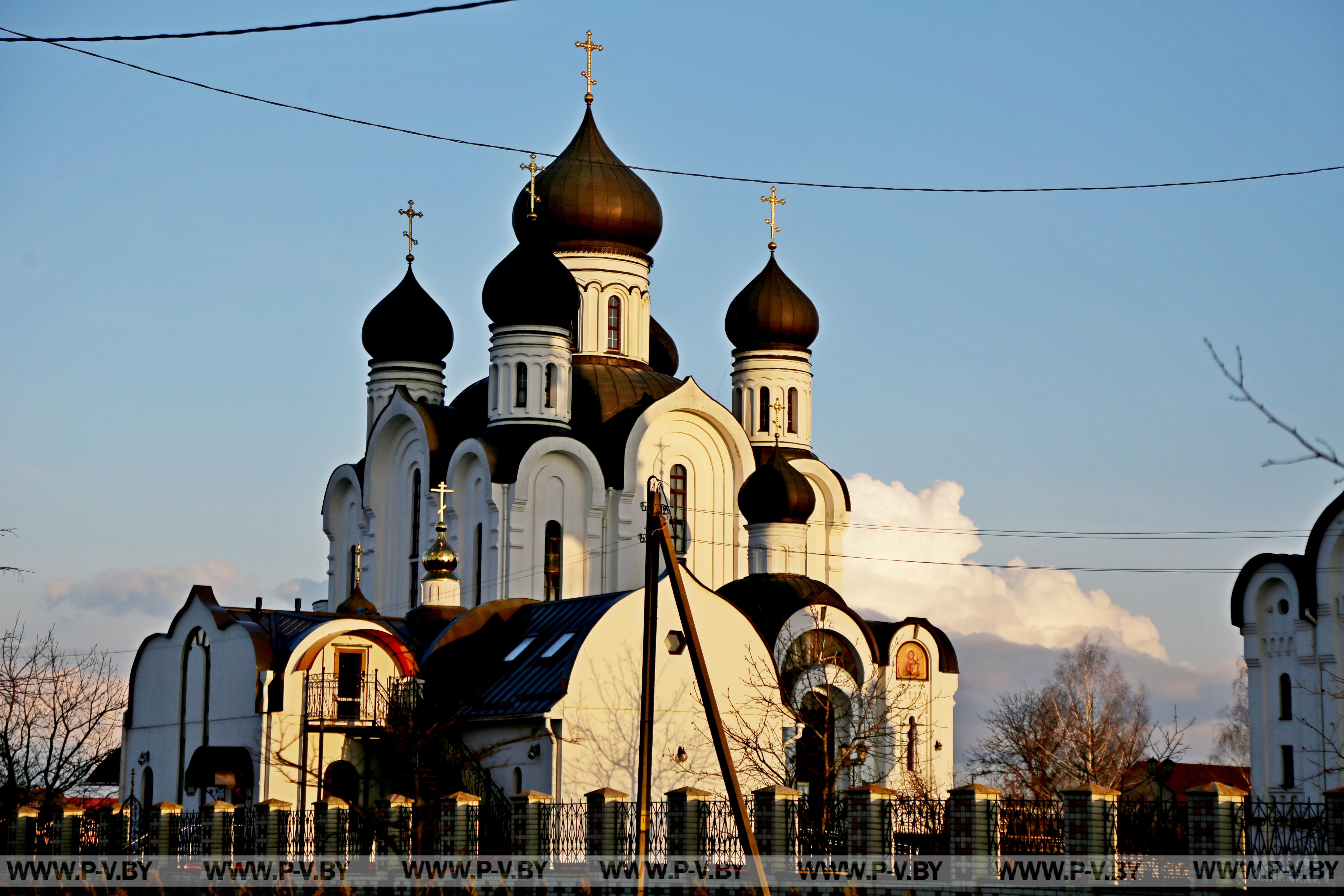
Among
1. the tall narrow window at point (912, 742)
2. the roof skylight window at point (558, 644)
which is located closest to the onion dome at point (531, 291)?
the roof skylight window at point (558, 644)

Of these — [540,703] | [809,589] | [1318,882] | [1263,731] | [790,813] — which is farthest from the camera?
[809,589]

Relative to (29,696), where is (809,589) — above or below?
above

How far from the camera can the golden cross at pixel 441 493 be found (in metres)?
32.3

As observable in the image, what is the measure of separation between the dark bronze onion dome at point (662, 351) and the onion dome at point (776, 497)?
930cm

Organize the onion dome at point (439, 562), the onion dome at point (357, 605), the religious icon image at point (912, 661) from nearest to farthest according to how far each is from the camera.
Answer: the onion dome at point (439, 562) < the onion dome at point (357, 605) < the religious icon image at point (912, 661)

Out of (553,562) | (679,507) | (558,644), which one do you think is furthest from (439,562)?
(558,644)

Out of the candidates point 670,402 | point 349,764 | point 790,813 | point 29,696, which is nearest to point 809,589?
point 670,402

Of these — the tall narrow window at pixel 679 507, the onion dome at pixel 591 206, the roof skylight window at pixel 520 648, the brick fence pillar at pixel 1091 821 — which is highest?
the onion dome at pixel 591 206

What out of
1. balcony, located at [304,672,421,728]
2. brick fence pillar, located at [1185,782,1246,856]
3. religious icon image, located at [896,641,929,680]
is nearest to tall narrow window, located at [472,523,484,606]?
balcony, located at [304,672,421,728]

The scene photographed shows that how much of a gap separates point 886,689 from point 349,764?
11.3 meters

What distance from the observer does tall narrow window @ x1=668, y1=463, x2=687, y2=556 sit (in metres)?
34.2

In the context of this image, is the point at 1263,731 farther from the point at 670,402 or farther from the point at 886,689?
the point at 670,402

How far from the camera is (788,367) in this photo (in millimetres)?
38719

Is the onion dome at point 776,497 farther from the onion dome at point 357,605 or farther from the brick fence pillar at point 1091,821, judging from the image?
the brick fence pillar at point 1091,821
